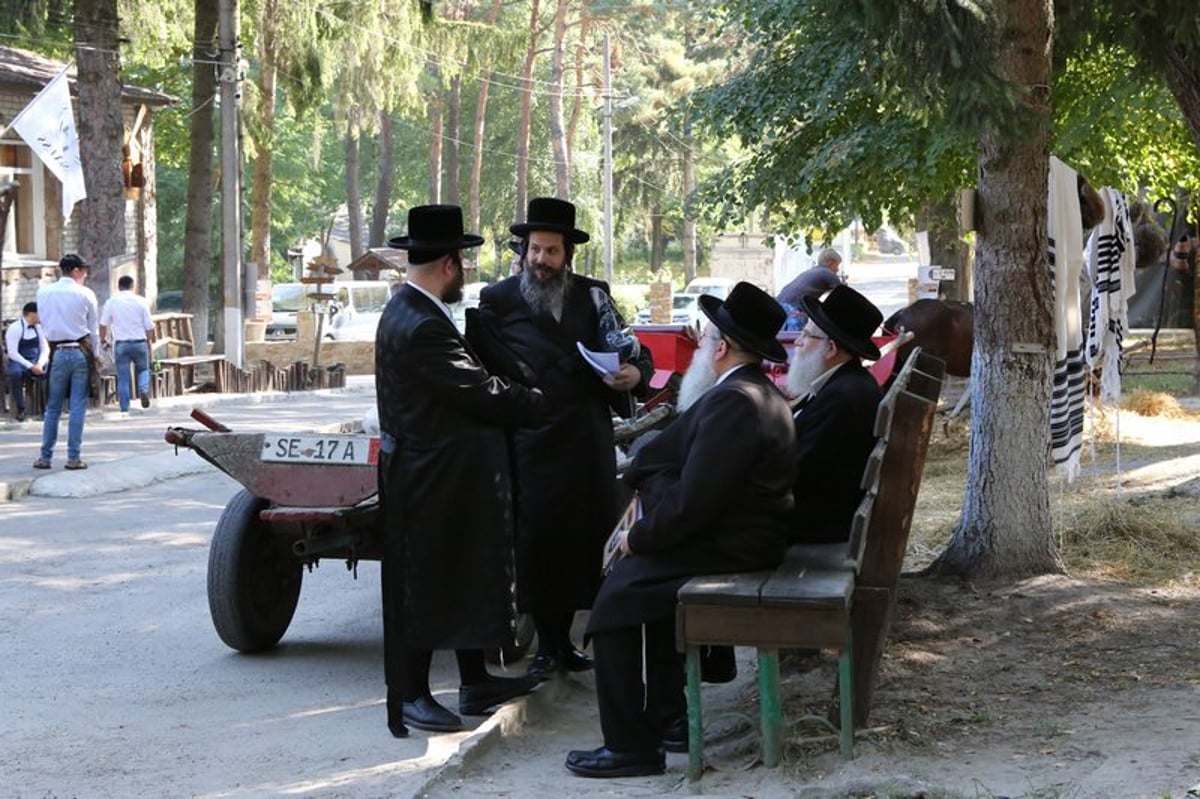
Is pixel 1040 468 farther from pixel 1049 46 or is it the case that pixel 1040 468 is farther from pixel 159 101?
pixel 159 101

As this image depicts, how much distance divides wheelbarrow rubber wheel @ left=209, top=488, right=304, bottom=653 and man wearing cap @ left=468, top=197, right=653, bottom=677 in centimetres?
140

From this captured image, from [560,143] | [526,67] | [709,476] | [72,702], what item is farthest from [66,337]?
[526,67]

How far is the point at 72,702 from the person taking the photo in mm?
7566

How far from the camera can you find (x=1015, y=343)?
9047mm

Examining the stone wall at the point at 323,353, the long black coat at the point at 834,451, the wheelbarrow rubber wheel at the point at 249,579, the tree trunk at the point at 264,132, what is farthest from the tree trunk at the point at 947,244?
the tree trunk at the point at 264,132

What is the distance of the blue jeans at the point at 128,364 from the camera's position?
22.9m

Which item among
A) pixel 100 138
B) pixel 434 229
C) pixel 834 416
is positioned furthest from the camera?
pixel 100 138

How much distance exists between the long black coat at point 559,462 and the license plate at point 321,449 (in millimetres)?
730

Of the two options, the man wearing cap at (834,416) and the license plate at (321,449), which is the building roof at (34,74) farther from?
the man wearing cap at (834,416)

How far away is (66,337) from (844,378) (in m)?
11.3

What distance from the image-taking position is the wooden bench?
5.75m

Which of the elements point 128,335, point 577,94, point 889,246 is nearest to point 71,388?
point 128,335

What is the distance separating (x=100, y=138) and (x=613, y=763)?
887 inches

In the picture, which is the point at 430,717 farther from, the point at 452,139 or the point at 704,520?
the point at 452,139
